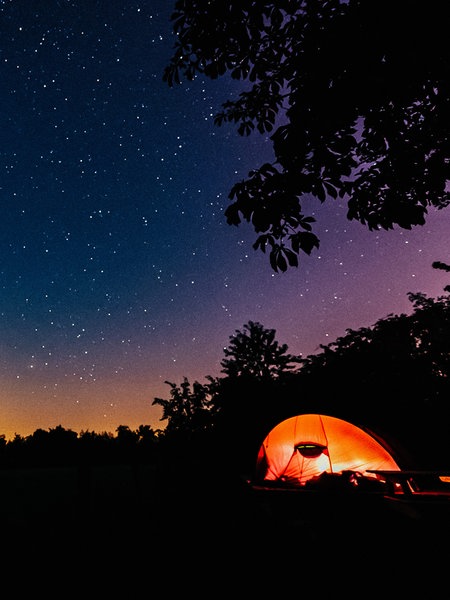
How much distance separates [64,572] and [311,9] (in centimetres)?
697

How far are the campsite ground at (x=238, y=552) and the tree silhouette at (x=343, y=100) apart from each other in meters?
3.29

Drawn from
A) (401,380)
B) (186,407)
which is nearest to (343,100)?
(401,380)

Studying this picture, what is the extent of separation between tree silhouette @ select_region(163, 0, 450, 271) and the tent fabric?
16.2ft

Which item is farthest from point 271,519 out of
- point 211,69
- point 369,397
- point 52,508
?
point 369,397

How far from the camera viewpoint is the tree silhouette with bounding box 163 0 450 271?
2.81m

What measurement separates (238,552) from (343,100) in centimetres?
530

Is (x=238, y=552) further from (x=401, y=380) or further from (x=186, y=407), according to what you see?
(x=186, y=407)

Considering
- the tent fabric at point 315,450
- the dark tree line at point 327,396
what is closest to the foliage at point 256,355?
the dark tree line at point 327,396

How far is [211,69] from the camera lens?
417cm

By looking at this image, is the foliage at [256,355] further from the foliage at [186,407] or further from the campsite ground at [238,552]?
the campsite ground at [238,552]

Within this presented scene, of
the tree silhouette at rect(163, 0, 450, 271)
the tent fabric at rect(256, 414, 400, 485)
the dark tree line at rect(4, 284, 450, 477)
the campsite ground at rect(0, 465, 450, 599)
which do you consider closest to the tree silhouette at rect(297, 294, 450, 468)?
the dark tree line at rect(4, 284, 450, 477)

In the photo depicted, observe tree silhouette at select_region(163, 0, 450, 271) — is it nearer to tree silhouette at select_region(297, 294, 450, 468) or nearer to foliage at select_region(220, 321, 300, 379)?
tree silhouette at select_region(297, 294, 450, 468)

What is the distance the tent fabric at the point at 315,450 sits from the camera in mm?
6676

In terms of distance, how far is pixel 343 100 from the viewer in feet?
9.98
